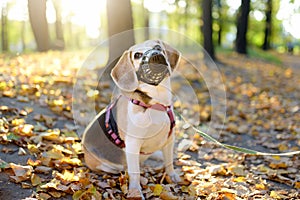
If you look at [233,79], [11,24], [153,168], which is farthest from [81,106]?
[11,24]

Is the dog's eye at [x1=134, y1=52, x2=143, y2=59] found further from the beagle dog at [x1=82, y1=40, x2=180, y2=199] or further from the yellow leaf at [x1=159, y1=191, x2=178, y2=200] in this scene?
the yellow leaf at [x1=159, y1=191, x2=178, y2=200]

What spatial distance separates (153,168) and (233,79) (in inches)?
298

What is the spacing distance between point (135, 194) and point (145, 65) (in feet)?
3.87

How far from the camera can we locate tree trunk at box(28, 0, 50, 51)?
1027cm

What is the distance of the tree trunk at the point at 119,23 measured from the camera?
6.89 m

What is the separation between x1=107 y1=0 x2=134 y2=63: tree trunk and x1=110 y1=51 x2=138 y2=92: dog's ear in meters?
3.69

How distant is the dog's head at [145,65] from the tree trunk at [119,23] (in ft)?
12.1

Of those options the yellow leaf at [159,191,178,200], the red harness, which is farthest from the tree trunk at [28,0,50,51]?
the yellow leaf at [159,191,178,200]

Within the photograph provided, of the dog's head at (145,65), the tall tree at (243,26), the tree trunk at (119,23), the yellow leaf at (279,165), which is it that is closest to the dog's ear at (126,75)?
the dog's head at (145,65)

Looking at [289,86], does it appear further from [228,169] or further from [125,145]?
[125,145]

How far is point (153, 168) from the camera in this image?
4098 mm

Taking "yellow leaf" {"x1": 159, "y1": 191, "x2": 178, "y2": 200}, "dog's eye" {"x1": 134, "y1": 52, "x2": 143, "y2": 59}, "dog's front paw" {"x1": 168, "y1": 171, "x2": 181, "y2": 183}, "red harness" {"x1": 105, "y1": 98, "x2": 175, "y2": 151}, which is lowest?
"dog's front paw" {"x1": 168, "y1": 171, "x2": 181, "y2": 183}

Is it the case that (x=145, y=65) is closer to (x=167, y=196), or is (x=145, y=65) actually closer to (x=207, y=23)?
(x=167, y=196)

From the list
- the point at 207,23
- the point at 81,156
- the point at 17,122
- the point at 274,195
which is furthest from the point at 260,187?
the point at 207,23
